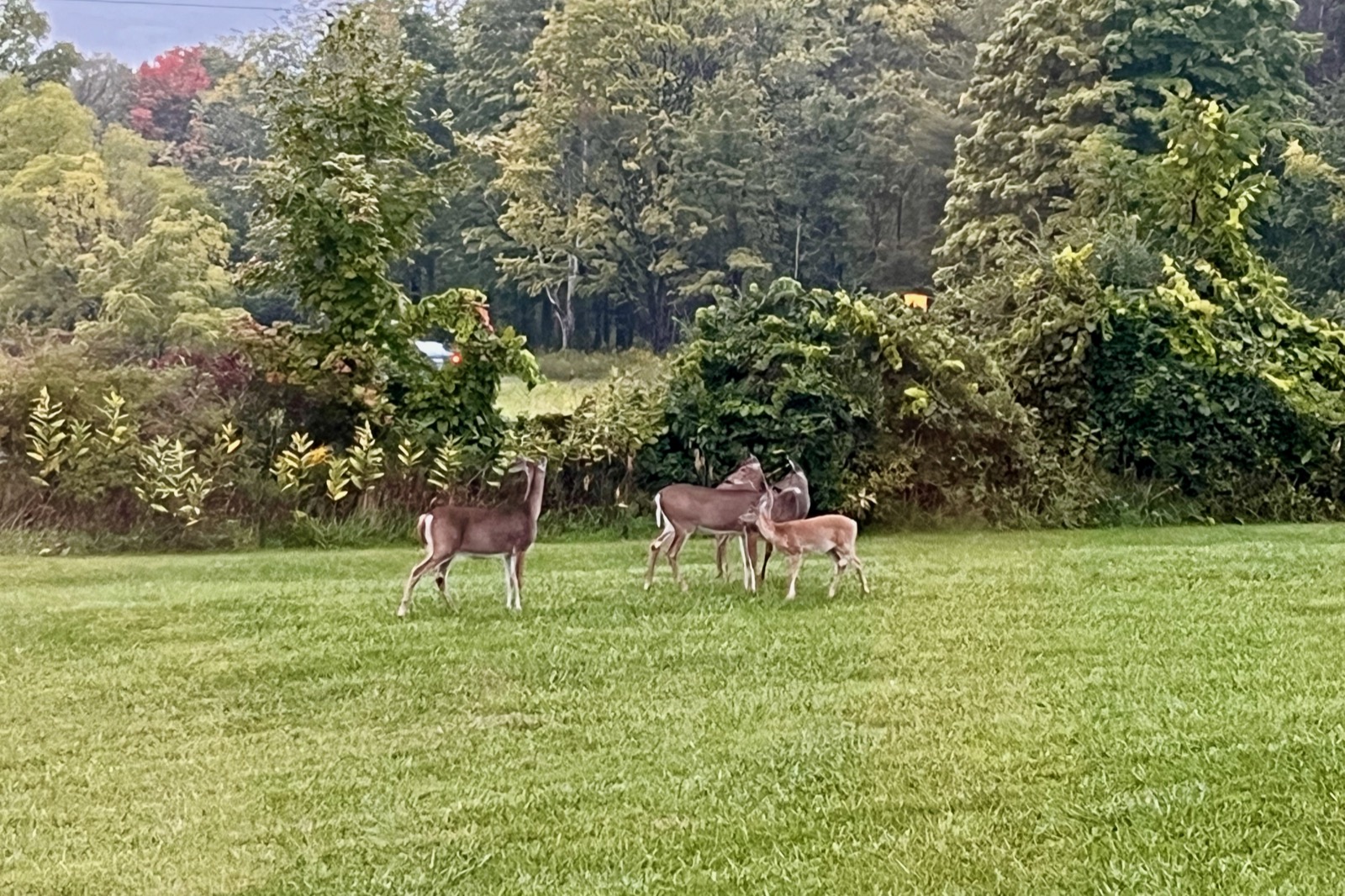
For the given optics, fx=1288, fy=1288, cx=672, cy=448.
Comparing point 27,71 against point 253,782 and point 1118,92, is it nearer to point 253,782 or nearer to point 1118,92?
point 1118,92

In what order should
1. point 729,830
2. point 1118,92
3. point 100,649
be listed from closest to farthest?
point 729,830 → point 100,649 → point 1118,92

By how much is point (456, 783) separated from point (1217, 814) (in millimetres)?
2084

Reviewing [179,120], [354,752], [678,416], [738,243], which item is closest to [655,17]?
[738,243]

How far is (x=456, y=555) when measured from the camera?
5.65m

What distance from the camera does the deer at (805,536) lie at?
19.5ft

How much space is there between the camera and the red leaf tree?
30062 mm

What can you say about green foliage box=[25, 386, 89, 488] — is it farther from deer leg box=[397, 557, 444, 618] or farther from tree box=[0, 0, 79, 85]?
tree box=[0, 0, 79, 85]

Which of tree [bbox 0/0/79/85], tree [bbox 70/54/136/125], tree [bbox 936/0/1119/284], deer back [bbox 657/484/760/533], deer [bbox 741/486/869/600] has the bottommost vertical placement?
deer [bbox 741/486/869/600]

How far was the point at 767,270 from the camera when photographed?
27.5 m

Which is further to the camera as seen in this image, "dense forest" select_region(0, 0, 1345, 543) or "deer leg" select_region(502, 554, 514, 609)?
"dense forest" select_region(0, 0, 1345, 543)

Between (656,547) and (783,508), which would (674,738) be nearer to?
(656,547)

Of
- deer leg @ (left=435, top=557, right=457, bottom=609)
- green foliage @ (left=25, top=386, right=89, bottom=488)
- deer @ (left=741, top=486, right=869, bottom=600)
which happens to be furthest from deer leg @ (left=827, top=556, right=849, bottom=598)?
green foliage @ (left=25, top=386, right=89, bottom=488)

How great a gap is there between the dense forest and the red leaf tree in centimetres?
203

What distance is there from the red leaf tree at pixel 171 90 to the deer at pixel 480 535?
27114 mm
